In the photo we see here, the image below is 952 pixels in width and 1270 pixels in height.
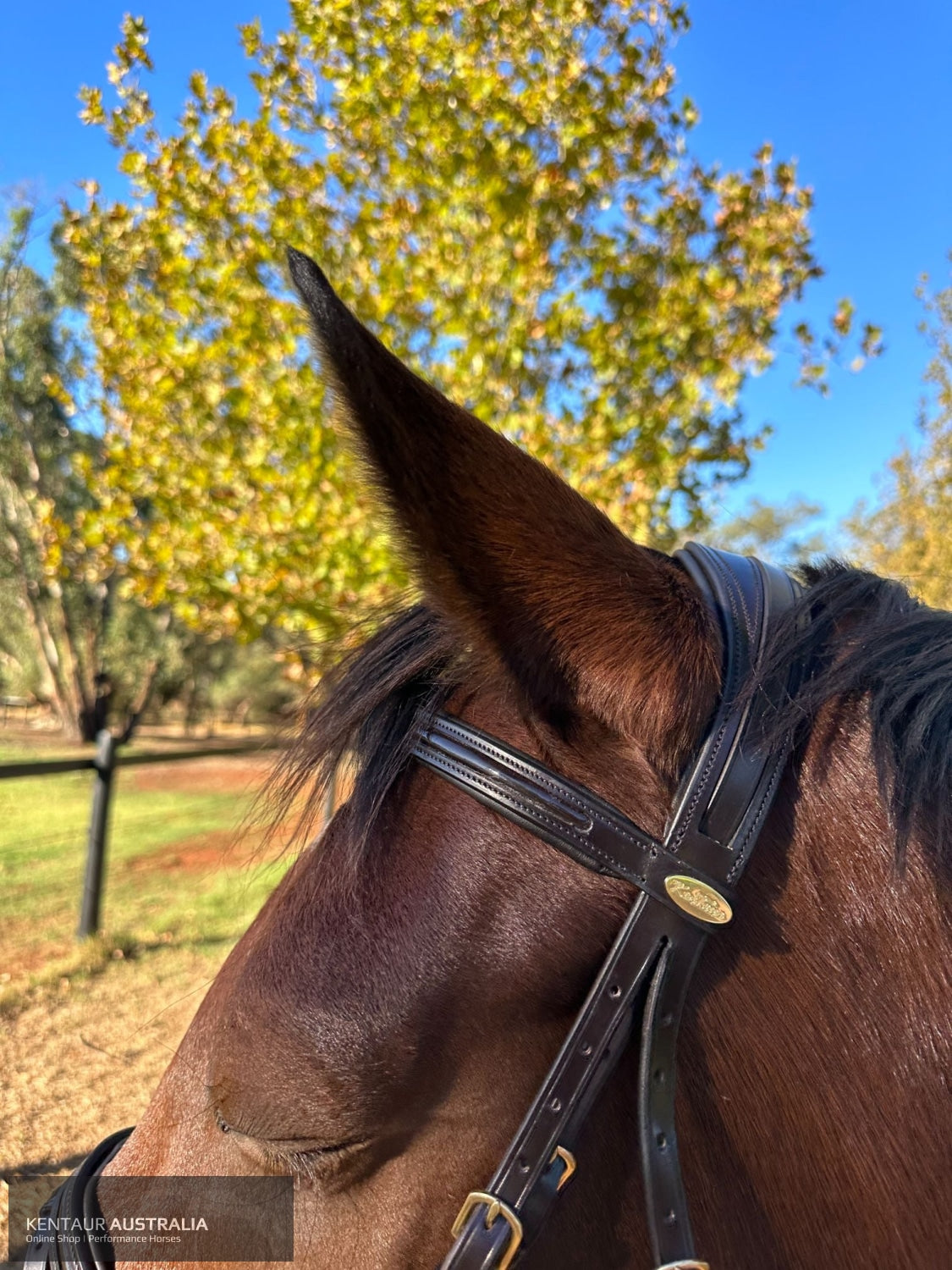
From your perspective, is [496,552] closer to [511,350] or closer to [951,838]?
[951,838]

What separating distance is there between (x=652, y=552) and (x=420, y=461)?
1.37 ft

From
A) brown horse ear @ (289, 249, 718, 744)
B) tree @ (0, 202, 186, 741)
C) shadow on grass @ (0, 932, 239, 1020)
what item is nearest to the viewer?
brown horse ear @ (289, 249, 718, 744)

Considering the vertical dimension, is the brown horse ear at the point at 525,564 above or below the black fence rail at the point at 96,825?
above

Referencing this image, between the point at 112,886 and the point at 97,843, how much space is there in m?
2.19

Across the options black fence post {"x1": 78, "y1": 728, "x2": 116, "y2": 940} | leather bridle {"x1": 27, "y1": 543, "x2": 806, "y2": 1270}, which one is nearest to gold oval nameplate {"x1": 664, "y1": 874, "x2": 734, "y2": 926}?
leather bridle {"x1": 27, "y1": 543, "x2": 806, "y2": 1270}

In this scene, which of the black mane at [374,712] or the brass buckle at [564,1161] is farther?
the black mane at [374,712]

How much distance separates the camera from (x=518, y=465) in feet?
2.81

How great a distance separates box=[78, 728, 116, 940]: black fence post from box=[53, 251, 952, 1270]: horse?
5528 mm

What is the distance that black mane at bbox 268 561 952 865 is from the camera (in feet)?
2.84

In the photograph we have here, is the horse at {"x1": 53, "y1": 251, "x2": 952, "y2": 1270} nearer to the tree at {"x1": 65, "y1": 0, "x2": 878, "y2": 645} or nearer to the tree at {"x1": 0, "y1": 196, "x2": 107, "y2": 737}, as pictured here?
the tree at {"x1": 65, "y1": 0, "x2": 878, "y2": 645}

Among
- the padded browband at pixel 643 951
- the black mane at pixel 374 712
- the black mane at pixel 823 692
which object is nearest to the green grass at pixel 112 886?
the black mane at pixel 374 712

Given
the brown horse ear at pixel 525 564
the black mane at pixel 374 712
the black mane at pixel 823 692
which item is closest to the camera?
the brown horse ear at pixel 525 564

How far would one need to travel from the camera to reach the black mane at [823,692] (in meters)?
0.87

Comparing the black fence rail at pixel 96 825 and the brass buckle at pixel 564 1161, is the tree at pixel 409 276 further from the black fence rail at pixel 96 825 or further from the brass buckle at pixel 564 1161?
the brass buckle at pixel 564 1161
